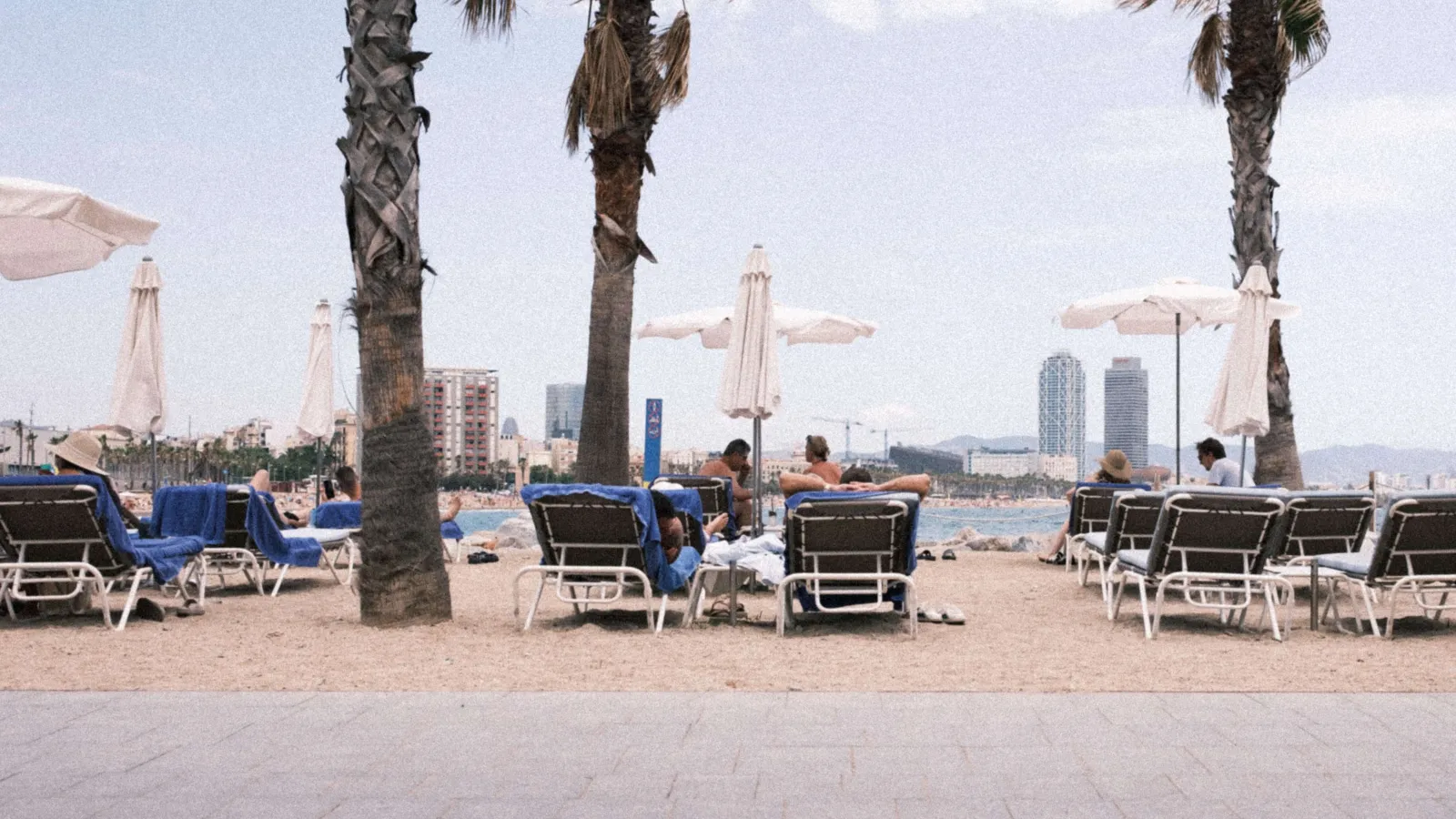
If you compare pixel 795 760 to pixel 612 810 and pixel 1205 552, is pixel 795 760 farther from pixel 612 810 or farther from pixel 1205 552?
pixel 1205 552

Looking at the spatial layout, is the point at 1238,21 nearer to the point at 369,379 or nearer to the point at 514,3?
the point at 514,3

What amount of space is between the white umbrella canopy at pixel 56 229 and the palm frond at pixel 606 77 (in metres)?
4.51

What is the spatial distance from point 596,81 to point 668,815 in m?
9.50

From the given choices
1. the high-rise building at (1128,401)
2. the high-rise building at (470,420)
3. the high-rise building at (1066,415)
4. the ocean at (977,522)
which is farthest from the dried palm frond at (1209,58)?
the high-rise building at (1066,415)

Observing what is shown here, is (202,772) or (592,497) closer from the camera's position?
(202,772)

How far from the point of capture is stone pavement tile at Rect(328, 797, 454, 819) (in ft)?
11.4

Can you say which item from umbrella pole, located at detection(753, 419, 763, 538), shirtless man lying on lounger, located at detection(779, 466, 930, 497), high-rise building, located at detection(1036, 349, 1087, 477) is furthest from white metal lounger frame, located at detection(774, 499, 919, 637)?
high-rise building, located at detection(1036, 349, 1087, 477)

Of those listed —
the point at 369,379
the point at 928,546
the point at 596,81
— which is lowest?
the point at 928,546

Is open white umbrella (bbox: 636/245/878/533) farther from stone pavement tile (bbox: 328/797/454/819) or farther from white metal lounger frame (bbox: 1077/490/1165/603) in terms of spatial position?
stone pavement tile (bbox: 328/797/454/819)

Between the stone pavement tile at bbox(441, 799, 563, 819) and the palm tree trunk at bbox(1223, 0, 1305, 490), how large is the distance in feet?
39.2

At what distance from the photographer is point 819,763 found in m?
3.98

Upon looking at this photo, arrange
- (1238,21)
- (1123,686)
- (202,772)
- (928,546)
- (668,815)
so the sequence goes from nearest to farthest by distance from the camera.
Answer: (668,815) → (202,772) → (1123,686) → (1238,21) → (928,546)

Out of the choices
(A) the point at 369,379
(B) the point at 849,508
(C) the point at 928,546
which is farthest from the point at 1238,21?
(A) the point at 369,379

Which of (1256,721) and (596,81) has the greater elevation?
(596,81)
